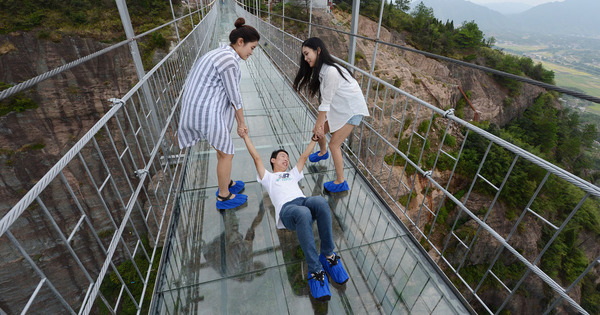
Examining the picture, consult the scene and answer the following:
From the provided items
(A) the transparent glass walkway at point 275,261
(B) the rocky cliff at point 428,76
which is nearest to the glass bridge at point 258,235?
(A) the transparent glass walkway at point 275,261

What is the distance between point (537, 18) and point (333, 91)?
267181 millimetres

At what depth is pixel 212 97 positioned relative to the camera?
223cm

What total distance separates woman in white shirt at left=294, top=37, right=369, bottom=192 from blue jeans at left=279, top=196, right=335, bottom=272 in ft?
2.76

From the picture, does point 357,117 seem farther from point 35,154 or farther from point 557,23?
point 557,23

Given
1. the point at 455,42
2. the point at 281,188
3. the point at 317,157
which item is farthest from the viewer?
Result: the point at 455,42

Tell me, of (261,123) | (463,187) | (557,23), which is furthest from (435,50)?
(557,23)

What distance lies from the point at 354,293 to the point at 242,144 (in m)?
2.59

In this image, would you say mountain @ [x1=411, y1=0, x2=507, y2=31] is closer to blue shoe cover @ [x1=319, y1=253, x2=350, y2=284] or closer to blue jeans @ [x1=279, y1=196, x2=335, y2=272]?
blue jeans @ [x1=279, y1=196, x2=335, y2=272]

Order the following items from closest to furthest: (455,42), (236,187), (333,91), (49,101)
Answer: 1. (333,91)
2. (236,187)
3. (49,101)
4. (455,42)

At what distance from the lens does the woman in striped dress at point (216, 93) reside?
2139 mm

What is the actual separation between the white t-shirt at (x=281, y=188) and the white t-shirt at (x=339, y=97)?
680 mm

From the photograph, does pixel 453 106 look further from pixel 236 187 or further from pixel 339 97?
pixel 236 187

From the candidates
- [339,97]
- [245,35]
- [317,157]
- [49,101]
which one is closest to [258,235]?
[317,157]

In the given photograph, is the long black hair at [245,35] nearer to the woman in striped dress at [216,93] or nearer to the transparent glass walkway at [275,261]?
the woman in striped dress at [216,93]
